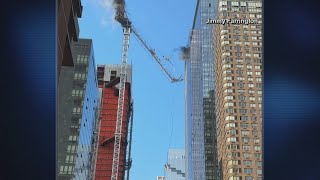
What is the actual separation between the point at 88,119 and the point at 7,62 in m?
93.7

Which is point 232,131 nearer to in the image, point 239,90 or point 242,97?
point 242,97

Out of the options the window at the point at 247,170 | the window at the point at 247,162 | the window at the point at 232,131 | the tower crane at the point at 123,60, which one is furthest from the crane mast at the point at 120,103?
the window at the point at 247,170

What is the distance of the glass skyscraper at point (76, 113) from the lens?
308 feet

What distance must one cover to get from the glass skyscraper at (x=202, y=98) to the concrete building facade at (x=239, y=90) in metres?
9.22

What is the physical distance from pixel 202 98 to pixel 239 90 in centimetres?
2895

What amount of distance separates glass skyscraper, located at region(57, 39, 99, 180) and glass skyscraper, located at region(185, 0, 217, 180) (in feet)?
151

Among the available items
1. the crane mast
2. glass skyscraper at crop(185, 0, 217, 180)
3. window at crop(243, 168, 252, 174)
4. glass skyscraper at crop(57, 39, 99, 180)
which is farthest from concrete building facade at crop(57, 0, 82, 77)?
the crane mast

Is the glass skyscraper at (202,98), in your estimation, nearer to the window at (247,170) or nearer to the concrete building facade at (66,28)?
the window at (247,170)

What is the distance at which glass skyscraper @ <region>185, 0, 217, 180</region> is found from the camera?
156375mm

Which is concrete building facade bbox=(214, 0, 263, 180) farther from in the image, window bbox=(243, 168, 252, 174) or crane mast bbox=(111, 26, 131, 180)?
crane mast bbox=(111, 26, 131, 180)

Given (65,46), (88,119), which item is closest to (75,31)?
(65,46)

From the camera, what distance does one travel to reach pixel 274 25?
23.7m

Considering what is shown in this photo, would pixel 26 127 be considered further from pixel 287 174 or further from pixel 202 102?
pixel 202 102

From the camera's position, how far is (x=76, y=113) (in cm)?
10075
